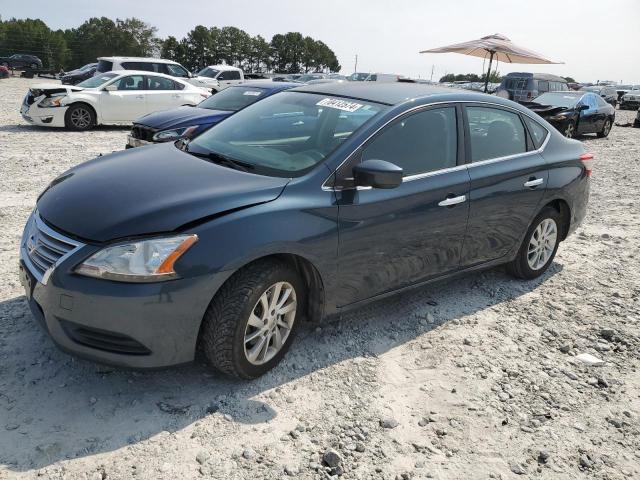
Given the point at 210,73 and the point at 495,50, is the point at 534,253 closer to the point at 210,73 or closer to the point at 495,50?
the point at 495,50

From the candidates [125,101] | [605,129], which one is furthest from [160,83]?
[605,129]

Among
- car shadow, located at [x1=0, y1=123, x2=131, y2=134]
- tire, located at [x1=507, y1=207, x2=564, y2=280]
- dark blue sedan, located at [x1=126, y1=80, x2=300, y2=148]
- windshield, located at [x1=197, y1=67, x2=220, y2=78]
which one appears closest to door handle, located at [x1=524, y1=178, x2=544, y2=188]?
tire, located at [x1=507, y1=207, x2=564, y2=280]

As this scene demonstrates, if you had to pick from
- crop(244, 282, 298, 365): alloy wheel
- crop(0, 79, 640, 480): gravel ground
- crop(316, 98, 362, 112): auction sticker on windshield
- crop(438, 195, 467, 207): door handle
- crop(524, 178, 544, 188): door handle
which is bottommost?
crop(0, 79, 640, 480): gravel ground

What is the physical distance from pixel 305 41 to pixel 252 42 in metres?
10.6

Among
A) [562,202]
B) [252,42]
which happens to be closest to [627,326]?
[562,202]

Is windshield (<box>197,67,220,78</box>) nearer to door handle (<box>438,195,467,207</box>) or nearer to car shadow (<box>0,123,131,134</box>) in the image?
car shadow (<box>0,123,131,134</box>)

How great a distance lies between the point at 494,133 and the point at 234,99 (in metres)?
6.23

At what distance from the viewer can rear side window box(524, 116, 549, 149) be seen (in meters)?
4.75

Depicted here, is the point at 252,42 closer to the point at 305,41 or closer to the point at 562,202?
the point at 305,41

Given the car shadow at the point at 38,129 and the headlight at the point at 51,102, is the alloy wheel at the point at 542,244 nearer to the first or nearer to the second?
the car shadow at the point at 38,129

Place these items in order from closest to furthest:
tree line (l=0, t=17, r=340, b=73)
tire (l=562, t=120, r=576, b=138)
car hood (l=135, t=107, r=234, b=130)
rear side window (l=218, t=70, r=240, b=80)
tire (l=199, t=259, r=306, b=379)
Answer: tire (l=199, t=259, r=306, b=379) < car hood (l=135, t=107, r=234, b=130) < tire (l=562, t=120, r=576, b=138) < rear side window (l=218, t=70, r=240, b=80) < tree line (l=0, t=17, r=340, b=73)

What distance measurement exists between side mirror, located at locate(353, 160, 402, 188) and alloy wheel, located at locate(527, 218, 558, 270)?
2174mm

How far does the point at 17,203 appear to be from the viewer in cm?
627

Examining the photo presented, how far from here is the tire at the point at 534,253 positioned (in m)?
4.82
